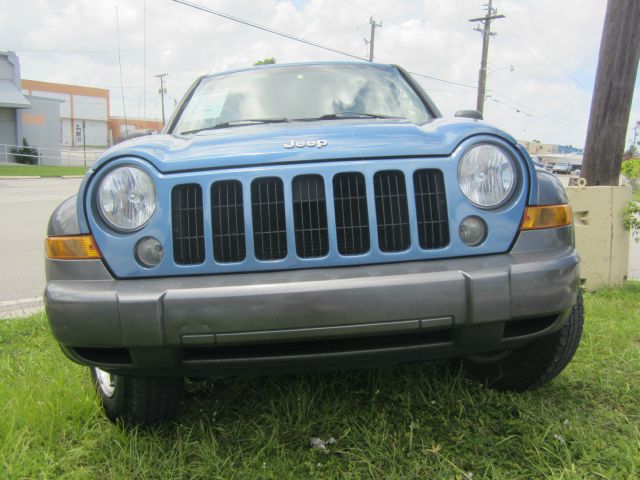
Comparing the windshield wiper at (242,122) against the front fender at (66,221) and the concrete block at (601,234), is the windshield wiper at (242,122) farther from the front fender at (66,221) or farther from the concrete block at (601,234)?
the concrete block at (601,234)

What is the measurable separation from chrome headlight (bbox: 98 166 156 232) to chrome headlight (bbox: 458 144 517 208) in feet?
3.59

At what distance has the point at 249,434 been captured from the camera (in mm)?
2248

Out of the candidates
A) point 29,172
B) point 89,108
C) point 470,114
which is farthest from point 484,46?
point 89,108

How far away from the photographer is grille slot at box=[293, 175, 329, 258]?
185 cm

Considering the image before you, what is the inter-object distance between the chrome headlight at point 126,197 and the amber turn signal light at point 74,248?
0.10 metres

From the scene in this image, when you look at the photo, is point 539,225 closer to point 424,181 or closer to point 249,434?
point 424,181

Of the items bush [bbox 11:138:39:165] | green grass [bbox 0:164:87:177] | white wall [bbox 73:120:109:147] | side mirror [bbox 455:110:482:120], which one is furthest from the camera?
white wall [bbox 73:120:109:147]

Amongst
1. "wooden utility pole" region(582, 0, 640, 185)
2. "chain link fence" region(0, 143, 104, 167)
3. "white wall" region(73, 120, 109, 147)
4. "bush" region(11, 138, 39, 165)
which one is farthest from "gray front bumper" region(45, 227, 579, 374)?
"white wall" region(73, 120, 109, 147)

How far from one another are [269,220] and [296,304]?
333 millimetres

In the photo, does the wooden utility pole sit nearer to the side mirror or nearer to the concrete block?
the concrete block

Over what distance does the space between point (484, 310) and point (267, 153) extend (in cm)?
90

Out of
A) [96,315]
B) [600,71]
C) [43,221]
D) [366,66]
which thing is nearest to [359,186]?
[96,315]

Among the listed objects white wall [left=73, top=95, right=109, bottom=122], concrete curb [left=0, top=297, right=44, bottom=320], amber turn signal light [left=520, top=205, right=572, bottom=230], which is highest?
white wall [left=73, top=95, right=109, bottom=122]

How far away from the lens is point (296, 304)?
1.68m
